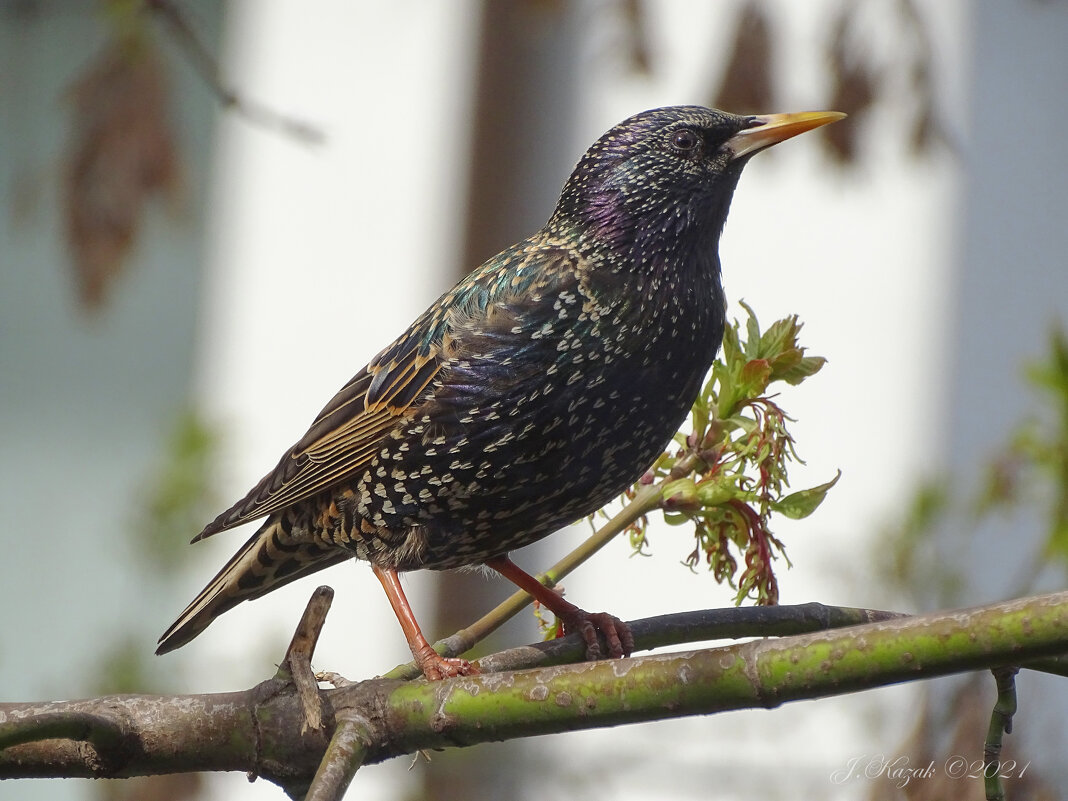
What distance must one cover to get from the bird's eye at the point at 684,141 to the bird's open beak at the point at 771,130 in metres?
0.06

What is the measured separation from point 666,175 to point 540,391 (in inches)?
20.8

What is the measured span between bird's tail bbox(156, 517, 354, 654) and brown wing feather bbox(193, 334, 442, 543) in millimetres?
91

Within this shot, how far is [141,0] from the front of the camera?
255 centimetres

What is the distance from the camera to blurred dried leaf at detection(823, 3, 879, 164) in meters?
3.58

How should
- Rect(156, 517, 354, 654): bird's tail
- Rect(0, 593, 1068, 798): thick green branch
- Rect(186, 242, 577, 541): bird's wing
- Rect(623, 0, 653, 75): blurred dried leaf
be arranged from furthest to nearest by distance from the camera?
Rect(623, 0, 653, 75): blurred dried leaf → Rect(156, 517, 354, 654): bird's tail → Rect(186, 242, 577, 541): bird's wing → Rect(0, 593, 1068, 798): thick green branch

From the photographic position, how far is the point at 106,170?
125 inches

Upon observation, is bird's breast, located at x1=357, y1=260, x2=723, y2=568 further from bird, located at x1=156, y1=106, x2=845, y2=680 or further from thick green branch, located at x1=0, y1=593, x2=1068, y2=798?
thick green branch, located at x1=0, y1=593, x2=1068, y2=798

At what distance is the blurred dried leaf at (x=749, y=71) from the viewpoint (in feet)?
12.0

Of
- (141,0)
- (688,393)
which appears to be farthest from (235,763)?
(141,0)

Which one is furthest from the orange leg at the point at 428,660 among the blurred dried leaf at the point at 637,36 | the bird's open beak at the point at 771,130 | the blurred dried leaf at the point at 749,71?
the blurred dried leaf at the point at 637,36

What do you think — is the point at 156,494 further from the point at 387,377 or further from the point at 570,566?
the point at 570,566

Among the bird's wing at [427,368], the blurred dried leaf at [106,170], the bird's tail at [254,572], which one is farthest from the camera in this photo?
the blurred dried leaf at [106,170]

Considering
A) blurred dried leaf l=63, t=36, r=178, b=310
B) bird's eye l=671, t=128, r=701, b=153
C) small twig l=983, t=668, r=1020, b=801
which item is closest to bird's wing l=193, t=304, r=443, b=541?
bird's eye l=671, t=128, r=701, b=153

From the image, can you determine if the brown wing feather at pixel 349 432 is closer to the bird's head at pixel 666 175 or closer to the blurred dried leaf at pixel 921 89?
the bird's head at pixel 666 175
